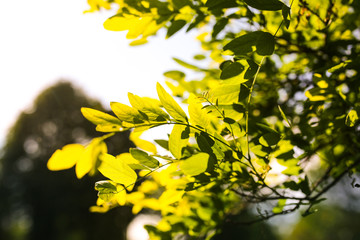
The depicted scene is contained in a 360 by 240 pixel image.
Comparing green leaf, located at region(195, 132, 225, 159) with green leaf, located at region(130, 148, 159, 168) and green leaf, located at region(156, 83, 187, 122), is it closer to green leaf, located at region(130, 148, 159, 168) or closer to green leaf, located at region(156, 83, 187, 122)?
green leaf, located at region(156, 83, 187, 122)

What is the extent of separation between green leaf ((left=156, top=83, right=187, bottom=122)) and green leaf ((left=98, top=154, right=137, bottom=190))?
25 cm

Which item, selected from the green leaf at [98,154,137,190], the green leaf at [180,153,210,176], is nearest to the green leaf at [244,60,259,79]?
the green leaf at [180,153,210,176]

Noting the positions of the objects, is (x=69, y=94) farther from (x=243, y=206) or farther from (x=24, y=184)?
(x=243, y=206)

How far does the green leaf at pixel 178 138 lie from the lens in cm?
83

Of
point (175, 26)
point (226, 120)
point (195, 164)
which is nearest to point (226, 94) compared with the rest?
point (226, 120)

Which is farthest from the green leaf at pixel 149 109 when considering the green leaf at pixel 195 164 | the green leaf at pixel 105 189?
the green leaf at pixel 105 189

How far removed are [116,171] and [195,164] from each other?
0.89 feet

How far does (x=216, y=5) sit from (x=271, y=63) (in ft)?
2.83

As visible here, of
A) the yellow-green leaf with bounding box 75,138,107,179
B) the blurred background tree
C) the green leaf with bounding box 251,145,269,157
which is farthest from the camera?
the blurred background tree

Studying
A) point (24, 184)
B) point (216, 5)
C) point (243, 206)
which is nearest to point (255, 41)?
point (216, 5)

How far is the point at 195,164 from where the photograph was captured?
79 centimetres

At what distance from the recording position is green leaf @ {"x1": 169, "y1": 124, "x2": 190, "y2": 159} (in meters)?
0.83

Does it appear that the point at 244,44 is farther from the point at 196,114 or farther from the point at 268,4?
the point at 196,114

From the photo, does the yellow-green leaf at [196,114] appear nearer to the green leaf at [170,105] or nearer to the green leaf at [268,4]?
the green leaf at [170,105]
